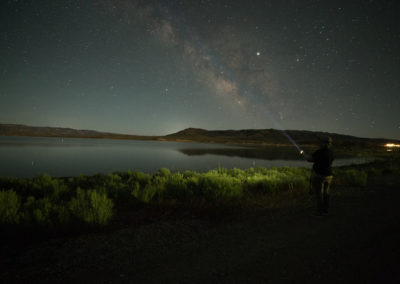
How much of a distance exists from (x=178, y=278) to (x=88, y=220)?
2586mm

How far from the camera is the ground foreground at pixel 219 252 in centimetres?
271

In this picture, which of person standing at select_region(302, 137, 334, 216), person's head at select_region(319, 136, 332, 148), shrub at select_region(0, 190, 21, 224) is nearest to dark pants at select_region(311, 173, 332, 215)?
person standing at select_region(302, 137, 334, 216)

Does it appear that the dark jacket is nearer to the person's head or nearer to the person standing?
the person standing

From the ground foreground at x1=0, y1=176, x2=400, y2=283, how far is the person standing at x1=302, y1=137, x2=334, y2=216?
392mm

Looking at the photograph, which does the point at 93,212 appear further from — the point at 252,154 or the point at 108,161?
the point at 252,154

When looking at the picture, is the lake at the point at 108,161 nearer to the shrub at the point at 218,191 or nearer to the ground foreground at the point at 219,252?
the shrub at the point at 218,191

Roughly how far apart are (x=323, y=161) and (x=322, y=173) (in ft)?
1.09

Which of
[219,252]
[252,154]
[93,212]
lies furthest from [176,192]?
[252,154]

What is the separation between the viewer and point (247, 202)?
6473 mm

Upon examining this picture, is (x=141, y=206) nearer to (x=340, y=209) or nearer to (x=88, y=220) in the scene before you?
(x=88, y=220)

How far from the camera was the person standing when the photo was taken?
17.2 ft

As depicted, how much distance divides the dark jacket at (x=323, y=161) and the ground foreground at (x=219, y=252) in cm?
118

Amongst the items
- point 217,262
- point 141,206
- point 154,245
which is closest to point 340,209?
point 217,262

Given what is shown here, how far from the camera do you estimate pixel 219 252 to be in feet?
11.0
